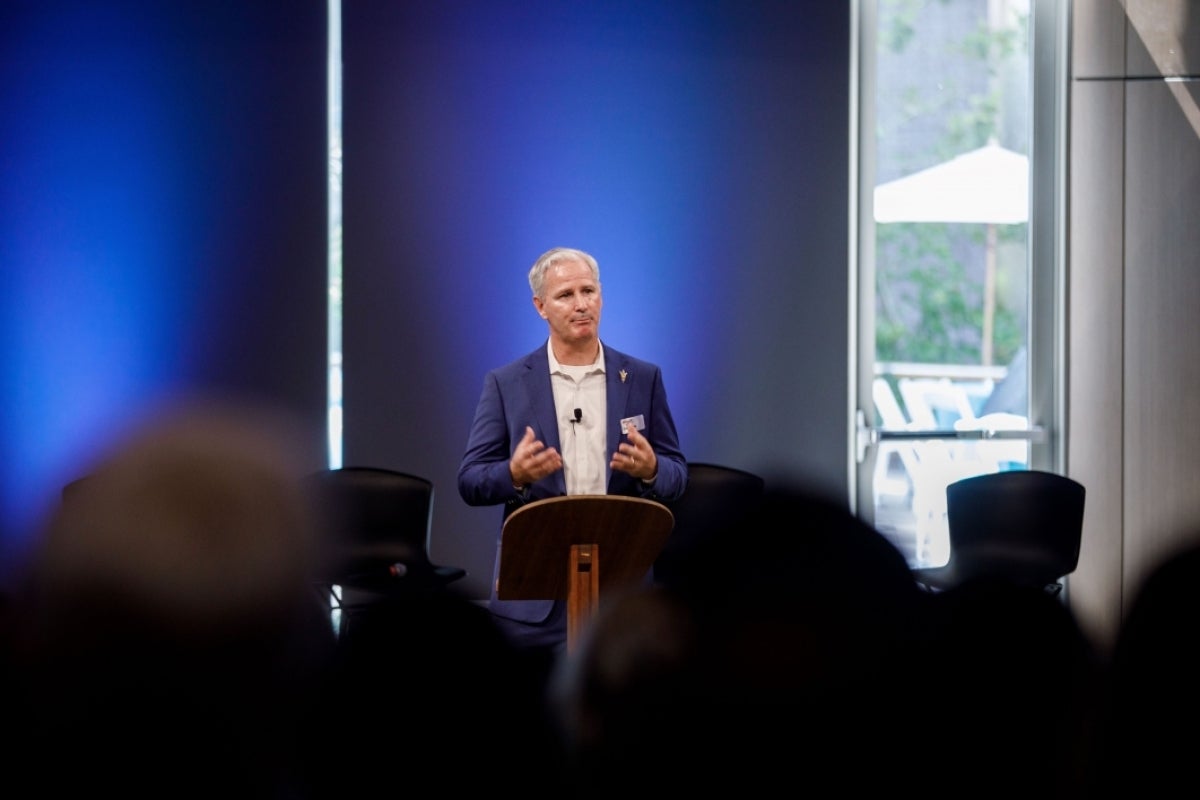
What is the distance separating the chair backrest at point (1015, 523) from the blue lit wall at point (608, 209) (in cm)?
80

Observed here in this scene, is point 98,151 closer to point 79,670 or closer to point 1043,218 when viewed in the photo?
point 1043,218

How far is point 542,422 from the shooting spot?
4238 mm

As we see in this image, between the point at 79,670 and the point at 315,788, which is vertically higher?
the point at 79,670

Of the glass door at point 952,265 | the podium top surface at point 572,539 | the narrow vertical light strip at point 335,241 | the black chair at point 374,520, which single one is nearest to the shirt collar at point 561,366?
the podium top surface at point 572,539

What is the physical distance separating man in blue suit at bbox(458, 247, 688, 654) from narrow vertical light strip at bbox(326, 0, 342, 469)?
196cm

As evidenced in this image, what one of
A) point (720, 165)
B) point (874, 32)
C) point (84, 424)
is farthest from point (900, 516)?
point (84, 424)

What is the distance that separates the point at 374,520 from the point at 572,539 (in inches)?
93.2

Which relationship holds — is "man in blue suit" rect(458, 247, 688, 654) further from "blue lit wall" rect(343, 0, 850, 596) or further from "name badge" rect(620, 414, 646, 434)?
"blue lit wall" rect(343, 0, 850, 596)

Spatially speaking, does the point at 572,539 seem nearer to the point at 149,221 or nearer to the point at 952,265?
the point at 149,221

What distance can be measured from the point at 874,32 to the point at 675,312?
1894mm

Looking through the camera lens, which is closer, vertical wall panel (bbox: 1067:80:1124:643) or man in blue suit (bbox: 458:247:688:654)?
man in blue suit (bbox: 458:247:688:654)

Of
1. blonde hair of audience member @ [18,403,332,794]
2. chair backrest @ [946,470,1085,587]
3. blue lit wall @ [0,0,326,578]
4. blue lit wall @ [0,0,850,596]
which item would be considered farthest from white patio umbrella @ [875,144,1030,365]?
blonde hair of audience member @ [18,403,332,794]

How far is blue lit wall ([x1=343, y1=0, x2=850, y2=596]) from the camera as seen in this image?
20.2ft

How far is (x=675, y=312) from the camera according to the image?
6.41 m
